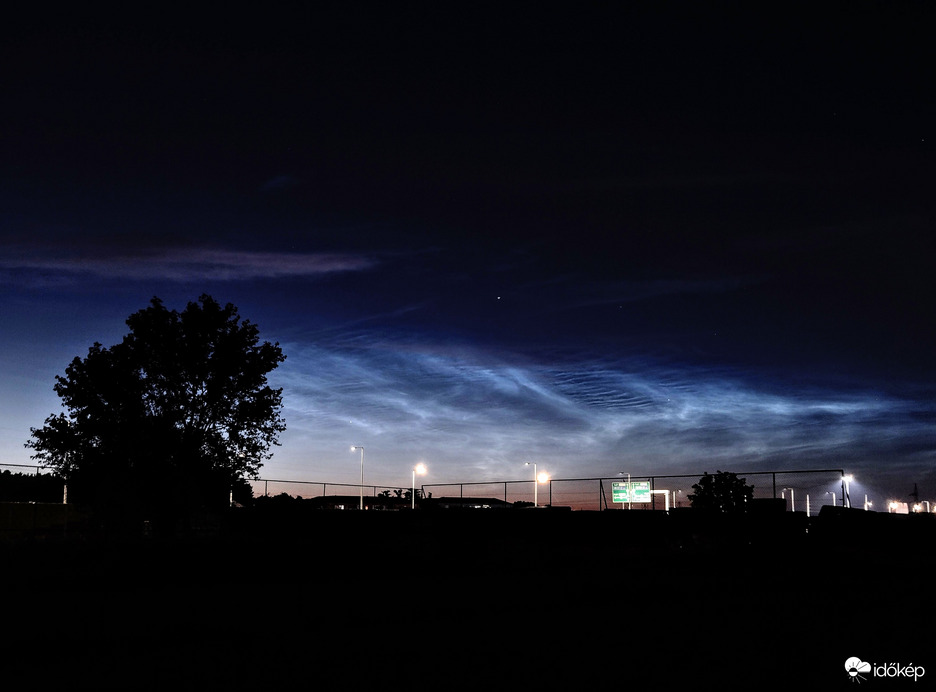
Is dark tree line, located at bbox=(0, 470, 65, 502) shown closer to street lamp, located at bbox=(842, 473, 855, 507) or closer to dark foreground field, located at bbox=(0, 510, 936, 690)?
dark foreground field, located at bbox=(0, 510, 936, 690)

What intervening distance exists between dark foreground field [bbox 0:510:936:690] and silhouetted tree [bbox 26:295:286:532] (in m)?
19.6

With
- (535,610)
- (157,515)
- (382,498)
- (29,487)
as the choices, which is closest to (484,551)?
(535,610)

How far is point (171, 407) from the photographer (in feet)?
160

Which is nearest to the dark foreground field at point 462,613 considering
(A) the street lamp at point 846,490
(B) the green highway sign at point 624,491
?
(A) the street lamp at point 846,490

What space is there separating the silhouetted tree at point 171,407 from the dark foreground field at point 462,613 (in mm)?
19617

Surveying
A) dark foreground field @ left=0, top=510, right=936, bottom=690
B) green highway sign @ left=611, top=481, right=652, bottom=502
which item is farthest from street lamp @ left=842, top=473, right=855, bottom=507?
green highway sign @ left=611, top=481, right=652, bottom=502

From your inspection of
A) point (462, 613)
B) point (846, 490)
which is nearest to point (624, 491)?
point (846, 490)

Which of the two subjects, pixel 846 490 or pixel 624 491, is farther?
pixel 624 491

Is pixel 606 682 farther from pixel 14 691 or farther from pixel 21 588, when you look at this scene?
pixel 21 588

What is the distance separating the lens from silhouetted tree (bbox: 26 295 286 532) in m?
46.1

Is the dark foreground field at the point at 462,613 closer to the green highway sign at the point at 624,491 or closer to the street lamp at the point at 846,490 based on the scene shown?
the street lamp at the point at 846,490

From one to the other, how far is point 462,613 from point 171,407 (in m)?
40.1

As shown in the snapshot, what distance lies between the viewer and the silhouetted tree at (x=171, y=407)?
46062mm

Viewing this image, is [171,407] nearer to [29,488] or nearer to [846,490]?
[29,488]
